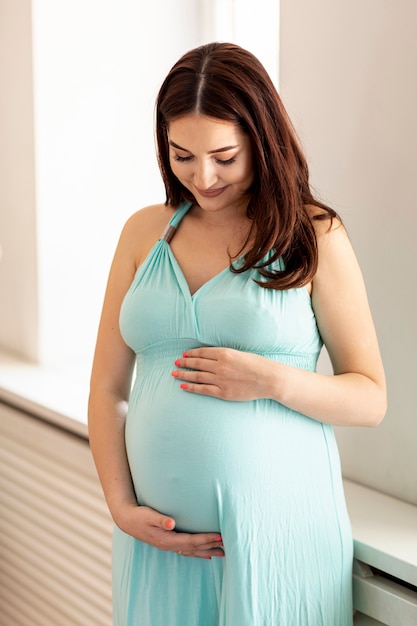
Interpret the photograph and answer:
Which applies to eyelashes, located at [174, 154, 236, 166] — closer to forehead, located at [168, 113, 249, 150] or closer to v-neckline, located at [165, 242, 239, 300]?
forehead, located at [168, 113, 249, 150]

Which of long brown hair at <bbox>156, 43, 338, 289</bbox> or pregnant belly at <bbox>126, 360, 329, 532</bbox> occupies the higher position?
long brown hair at <bbox>156, 43, 338, 289</bbox>

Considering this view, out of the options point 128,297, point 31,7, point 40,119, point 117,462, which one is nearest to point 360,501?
point 117,462

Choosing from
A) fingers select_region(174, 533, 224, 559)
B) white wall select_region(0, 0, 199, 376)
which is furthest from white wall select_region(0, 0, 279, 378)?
fingers select_region(174, 533, 224, 559)

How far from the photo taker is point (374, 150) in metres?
1.75

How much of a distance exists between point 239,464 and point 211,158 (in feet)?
1.65

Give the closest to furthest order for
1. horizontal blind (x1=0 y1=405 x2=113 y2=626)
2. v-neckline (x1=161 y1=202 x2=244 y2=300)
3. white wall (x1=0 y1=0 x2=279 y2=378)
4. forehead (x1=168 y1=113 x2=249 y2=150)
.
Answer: forehead (x1=168 y1=113 x2=249 y2=150)
v-neckline (x1=161 y1=202 x2=244 y2=300)
horizontal blind (x1=0 y1=405 x2=113 y2=626)
white wall (x1=0 y1=0 x2=279 y2=378)

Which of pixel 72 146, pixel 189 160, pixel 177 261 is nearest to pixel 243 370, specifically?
pixel 177 261

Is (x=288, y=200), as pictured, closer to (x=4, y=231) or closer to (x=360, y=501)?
(x=360, y=501)

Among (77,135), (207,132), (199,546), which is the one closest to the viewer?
(207,132)

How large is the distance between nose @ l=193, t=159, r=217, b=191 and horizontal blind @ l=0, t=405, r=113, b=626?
1124 mm

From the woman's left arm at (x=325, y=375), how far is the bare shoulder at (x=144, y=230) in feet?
0.85

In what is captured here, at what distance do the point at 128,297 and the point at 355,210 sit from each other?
50cm

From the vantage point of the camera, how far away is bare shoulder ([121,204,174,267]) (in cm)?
171

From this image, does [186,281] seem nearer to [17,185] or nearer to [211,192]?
[211,192]
